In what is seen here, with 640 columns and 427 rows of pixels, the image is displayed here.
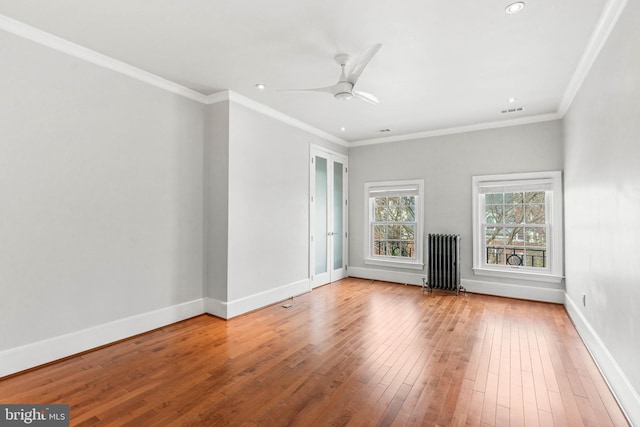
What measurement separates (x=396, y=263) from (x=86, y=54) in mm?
5403

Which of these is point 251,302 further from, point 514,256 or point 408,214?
point 514,256

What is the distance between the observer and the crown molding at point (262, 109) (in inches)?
158

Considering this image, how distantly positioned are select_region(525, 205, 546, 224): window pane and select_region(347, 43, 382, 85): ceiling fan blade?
12.6 ft

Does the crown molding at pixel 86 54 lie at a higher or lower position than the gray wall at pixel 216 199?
higher

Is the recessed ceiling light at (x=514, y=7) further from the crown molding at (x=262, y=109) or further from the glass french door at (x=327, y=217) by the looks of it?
the glass french door at (x=327, y=217)

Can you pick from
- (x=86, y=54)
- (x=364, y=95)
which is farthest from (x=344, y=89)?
(x=86, y=54)

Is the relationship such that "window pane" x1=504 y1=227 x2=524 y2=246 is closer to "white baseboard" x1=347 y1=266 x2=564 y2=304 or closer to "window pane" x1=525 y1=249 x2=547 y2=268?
"window pane" x1=525 y1=249 x2=547 y2=268

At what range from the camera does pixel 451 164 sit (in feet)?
18.2

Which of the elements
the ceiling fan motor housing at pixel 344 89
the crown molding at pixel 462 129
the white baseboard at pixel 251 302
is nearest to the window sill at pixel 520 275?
the crown molding at pixel 462 129

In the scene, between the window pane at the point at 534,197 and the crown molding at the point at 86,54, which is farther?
the window pane at the point at 534,197

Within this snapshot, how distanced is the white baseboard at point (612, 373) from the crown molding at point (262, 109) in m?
4.51

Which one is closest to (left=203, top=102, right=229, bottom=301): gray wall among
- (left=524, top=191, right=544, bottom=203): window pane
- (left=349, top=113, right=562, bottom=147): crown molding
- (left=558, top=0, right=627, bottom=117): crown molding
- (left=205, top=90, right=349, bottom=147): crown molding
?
(left=205, top=90, right=349, bottom=147): crown molding

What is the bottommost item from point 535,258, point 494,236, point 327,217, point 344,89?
point 535,258

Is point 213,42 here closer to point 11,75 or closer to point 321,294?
point 11,75
